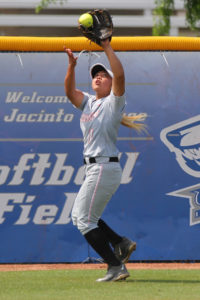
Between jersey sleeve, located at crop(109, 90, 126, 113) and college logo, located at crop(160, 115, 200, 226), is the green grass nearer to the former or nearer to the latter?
college logo, located at crop(160, 115, 200, 226)

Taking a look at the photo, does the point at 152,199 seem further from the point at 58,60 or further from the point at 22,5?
the point at 22,5

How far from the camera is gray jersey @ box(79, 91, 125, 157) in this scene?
7.06m

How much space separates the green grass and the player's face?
167 cm

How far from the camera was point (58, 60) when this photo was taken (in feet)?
29.1

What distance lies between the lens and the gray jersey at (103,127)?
7.06 meters

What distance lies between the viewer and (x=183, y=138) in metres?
8.94

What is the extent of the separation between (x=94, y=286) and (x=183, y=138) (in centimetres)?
262

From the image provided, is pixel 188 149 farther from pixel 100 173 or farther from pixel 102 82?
pixel 100 173

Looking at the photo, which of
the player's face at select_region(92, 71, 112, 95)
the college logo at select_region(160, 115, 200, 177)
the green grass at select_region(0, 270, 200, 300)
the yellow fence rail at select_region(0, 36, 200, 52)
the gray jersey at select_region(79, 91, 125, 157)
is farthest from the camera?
the college logo at select_region(160, 115, 200, 177)

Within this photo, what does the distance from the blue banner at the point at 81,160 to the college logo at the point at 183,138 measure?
1 centimetres

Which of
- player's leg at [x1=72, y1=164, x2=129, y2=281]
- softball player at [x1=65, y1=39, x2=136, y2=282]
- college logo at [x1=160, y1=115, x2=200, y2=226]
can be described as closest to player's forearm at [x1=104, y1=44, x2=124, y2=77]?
softball player at [x1=65, y1=39, x2=136, y2=282]

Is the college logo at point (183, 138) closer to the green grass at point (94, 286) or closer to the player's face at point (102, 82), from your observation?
the green grass at point (94, 286)

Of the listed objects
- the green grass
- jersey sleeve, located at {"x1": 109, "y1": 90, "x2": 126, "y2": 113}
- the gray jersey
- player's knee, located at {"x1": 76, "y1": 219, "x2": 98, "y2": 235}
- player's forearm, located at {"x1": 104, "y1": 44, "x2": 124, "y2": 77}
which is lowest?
the green grass

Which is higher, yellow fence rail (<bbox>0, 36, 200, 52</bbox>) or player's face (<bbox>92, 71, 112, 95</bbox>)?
player's face (<bbox>92, 71, 112, 95</bbox>)
